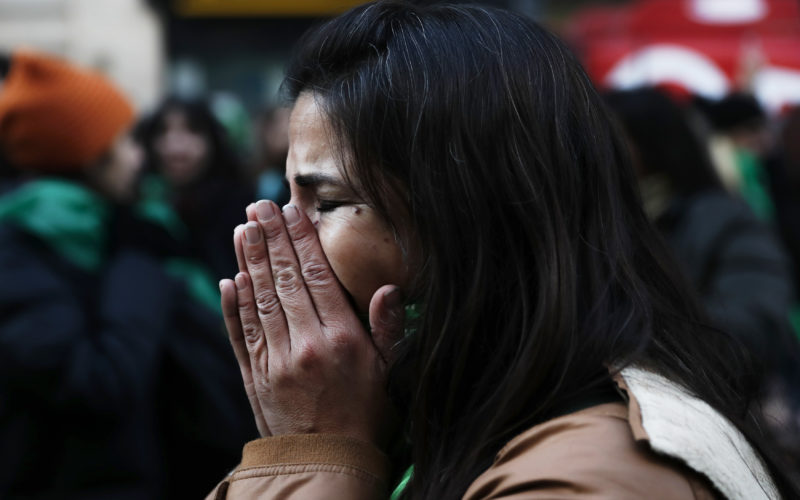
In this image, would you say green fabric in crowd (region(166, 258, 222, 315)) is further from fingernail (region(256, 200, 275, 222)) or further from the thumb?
the thumb

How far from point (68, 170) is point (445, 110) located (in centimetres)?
256

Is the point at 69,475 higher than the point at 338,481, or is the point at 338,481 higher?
the point at 338,481

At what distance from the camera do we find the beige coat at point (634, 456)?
4.28 ft

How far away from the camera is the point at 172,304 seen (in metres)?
3.52

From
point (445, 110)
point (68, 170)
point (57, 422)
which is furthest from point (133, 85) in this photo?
point (445, 110)

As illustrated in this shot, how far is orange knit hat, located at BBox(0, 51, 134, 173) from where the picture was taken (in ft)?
12.4

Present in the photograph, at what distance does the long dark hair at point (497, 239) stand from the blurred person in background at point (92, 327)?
6.02 feet

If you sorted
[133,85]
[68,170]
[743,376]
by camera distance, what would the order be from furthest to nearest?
1. [133,85]
2. [68,170]
3. [743,376]

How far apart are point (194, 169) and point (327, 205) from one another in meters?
3.52

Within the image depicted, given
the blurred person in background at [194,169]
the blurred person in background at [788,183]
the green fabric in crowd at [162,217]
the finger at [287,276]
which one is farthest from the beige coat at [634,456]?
the blurred person in background at [788,183]

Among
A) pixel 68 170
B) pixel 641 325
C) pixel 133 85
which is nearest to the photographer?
pixel 641 325

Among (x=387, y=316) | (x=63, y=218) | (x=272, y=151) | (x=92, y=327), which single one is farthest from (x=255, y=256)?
(x=272, y=151)

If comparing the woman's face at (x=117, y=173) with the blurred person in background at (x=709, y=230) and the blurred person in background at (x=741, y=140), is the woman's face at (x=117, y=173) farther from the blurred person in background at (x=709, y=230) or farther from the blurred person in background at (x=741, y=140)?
the blurred person in background at (x=741, y=140)

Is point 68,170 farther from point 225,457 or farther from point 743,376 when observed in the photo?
point 743,376
